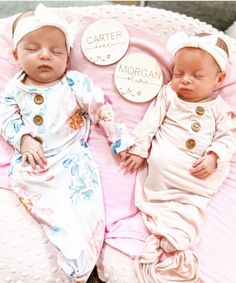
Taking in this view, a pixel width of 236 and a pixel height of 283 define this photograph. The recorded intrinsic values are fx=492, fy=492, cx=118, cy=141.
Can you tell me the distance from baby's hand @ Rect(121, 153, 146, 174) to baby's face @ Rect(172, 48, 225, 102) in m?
0.23

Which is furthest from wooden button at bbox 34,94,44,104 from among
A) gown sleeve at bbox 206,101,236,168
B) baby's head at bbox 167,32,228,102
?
gown sleeve at bbox 206,101,236,168

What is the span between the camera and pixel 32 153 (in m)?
1.42

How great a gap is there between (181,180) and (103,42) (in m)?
0.52

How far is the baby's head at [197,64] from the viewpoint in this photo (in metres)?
1.40

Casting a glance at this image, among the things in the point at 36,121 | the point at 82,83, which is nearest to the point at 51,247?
the point at 36,121

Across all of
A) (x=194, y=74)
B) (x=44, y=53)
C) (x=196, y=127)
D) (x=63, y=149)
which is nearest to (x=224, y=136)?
(x=196, y=127)

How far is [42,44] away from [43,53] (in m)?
0.03

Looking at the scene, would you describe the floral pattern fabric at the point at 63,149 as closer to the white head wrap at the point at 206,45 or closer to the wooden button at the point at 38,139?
the wooden button at the point at 38,139

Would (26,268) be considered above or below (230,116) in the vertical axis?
below

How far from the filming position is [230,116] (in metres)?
1.46

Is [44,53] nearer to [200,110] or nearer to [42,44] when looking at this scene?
[42,44]

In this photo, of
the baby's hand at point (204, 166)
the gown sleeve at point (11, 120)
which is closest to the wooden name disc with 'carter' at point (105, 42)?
the gown sleeve at point (11, 120)

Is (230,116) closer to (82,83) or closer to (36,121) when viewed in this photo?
(82,83)

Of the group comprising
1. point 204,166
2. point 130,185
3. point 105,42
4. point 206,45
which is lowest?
point 130,185
